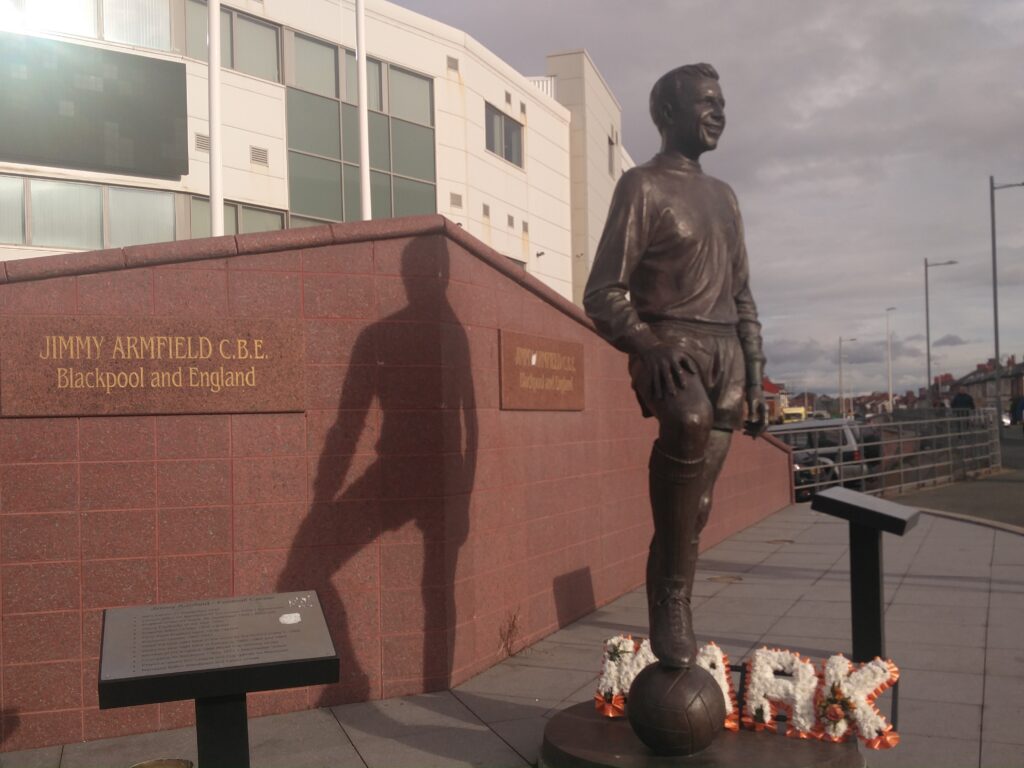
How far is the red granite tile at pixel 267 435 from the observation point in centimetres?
581

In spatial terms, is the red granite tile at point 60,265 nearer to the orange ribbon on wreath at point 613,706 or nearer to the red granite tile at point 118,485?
the red granite tile at point 118,485

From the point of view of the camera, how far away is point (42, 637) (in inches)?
212

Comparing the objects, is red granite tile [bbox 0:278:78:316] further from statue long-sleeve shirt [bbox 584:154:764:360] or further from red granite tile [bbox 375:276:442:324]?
statue long-sleeve shirt [bbox 584:154:764:360]

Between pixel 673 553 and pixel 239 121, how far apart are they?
15.2m

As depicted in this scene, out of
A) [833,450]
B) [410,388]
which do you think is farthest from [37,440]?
[833,450]

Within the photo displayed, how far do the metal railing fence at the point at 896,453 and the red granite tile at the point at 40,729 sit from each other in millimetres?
13347

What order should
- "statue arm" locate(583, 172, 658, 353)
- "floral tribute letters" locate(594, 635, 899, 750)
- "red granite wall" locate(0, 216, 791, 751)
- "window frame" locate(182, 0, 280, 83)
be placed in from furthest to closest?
"window frame" locate(182, 0, 280, 83) → "red granite wall" locate(0, 216, 791, 751) → "floral tribute letters" locate(594, 635, 899, 750) → "statue arm" locate(583, 172, 658, 353)

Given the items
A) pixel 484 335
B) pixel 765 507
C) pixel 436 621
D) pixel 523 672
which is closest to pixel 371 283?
pixel 484 335

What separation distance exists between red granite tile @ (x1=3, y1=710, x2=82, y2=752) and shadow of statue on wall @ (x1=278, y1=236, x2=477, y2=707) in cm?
127

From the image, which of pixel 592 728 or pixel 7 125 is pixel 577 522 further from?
pixel 7 125

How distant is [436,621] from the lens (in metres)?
6.20

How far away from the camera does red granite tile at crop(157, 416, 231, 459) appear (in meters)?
5.66

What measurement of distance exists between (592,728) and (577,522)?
3681 mm

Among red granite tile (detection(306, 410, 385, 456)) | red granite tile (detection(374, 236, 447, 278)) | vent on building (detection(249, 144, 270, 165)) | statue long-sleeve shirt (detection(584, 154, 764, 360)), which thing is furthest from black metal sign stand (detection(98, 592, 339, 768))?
vent on building (detection(249, 144, 270, 165))
